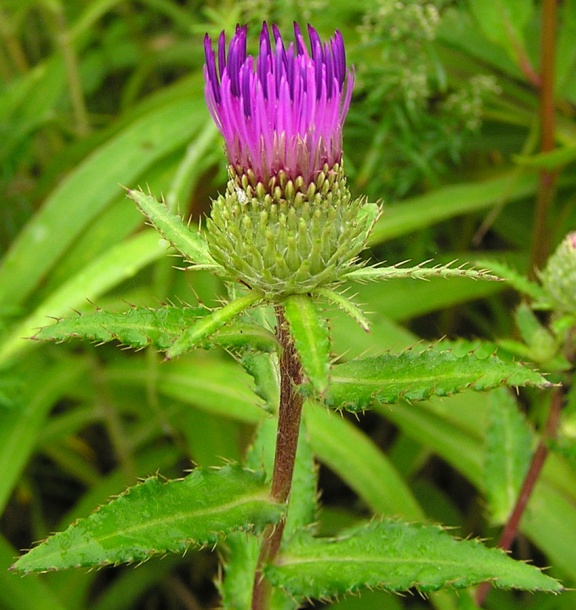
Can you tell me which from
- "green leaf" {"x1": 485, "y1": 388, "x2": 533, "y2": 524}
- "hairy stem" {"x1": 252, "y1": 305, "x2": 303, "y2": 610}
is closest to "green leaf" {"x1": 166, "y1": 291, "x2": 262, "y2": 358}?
"hairy stem" {"x1": 252, "y1": 305, "x2": 303, "y2": 610}

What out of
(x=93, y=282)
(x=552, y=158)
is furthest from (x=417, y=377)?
(x=552, y=158)

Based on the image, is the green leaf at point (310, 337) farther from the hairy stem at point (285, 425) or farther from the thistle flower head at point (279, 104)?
the thistle flower head at point (279, 104)

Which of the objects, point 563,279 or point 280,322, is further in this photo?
point 563,279

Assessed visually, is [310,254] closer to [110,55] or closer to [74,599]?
[74,599]

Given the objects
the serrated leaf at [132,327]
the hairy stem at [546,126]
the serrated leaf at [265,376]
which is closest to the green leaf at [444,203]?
the hairy stem at [546,126]

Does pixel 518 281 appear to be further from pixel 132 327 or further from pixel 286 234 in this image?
pixel 132 327

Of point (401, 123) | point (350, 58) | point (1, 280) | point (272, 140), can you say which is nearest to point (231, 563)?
point (272, 140)
